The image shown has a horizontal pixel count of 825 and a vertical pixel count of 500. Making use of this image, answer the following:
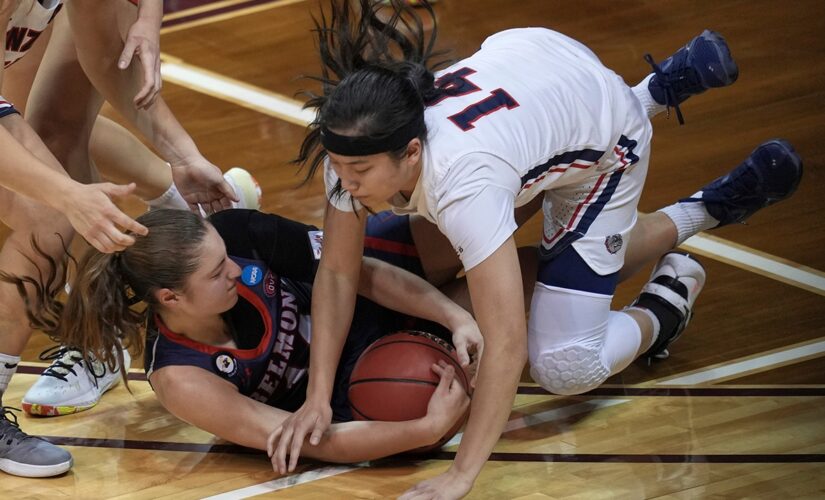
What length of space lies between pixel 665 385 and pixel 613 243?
514 mm

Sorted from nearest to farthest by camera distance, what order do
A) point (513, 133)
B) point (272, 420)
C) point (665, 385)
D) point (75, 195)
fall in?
point (75, 195)
point (513, 133)
point (272, 420)
point (665, 385)

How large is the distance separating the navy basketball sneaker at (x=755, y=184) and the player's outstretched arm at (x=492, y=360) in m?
1.41

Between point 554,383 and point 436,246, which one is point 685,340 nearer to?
point 554,383

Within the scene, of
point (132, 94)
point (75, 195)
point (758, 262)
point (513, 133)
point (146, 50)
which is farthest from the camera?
point (758, 262)

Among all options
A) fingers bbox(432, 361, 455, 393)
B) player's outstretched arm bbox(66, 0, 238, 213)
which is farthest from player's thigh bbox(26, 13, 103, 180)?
fingers bbox(432, 361, 455, 393)

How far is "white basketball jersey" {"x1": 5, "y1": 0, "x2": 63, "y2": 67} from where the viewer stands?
11.4 feet

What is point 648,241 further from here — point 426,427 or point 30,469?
point 30,469

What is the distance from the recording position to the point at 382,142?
2.95 m

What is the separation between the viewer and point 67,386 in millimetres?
3896

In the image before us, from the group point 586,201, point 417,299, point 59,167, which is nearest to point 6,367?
point 59,167

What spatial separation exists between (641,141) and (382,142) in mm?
978

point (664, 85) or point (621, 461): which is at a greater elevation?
point (664, 85)

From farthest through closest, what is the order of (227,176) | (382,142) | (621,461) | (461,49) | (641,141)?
(461,49)
(227,176)
(641,141)
(621,461)
(382,142)

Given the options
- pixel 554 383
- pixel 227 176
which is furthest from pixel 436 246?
pixel 227 176
